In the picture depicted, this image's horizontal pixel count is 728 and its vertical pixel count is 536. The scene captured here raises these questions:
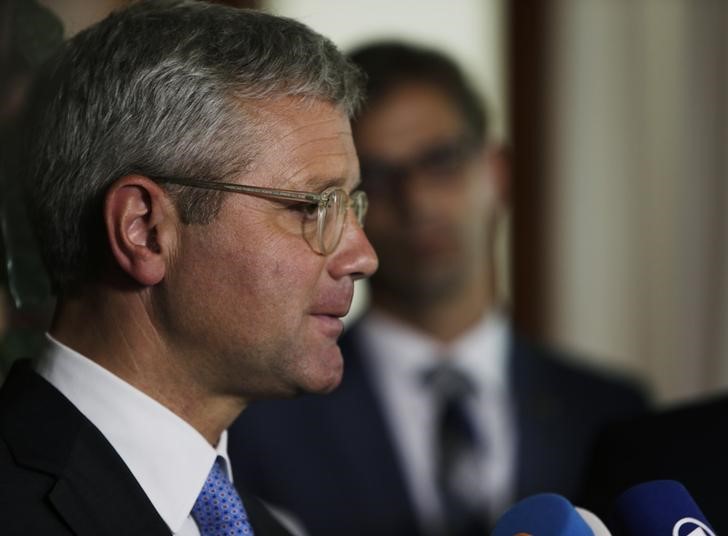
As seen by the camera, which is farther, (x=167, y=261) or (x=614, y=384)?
(x=614, y=384)

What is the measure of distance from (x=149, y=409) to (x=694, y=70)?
11.5 feet

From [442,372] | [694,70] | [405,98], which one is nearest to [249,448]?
[442,372]

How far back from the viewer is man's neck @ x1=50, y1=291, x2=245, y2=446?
147 cm

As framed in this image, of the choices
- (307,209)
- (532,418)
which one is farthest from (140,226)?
(532,418)

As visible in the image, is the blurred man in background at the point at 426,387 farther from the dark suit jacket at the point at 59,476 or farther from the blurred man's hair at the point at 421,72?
the dark suit jacket at the point at 59,476

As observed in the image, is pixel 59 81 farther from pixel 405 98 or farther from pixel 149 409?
pixel 405 98

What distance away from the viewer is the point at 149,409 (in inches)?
57.5

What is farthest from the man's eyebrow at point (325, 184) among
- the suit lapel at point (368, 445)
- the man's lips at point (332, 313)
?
the suit lapel at point (368, 445)

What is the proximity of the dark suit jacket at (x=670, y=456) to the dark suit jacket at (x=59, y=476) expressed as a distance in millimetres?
641

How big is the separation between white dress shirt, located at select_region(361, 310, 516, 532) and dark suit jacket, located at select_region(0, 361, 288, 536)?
1479 mm

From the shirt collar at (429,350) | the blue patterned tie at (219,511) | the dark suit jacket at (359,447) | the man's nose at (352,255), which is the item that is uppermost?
the man's nose at (352,255)

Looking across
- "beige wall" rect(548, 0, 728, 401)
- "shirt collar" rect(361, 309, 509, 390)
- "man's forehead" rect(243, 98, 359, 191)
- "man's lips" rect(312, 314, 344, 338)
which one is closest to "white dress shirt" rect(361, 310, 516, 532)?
"shirt collar" rect(361, 309, 509, 390)

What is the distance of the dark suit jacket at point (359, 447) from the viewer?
273 centimetres

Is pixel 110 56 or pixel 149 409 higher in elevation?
pixel 110 56
